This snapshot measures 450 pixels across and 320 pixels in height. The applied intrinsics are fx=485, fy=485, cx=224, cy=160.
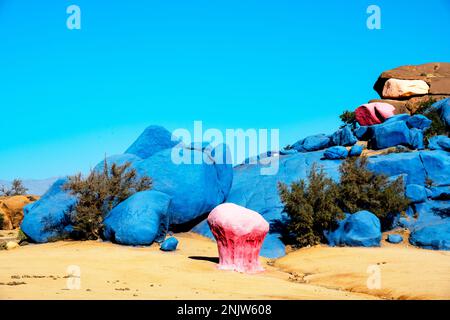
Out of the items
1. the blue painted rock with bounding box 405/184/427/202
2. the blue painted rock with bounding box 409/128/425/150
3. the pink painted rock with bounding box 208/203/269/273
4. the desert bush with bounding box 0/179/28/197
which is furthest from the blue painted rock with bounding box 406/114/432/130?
the desert bush with bounding box 0/179/28/197

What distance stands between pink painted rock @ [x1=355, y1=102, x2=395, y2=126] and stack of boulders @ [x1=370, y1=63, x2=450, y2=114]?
156cm

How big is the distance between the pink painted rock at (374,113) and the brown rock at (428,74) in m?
4.63

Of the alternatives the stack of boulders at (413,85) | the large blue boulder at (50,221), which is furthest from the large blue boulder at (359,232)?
the stack of boulders at (413,85)

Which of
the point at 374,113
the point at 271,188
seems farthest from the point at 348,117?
the point at 271,188

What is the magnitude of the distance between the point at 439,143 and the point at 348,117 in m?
10.4

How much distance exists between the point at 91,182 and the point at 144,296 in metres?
10.4

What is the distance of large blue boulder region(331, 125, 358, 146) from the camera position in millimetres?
25953

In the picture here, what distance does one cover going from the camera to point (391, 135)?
79.8ft

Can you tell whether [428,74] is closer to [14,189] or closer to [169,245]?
[169,245]

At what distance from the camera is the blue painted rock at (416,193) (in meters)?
19.1

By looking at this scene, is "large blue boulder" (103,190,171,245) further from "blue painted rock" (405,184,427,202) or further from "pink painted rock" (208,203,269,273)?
"blue painted rock" (405,184,427,202)

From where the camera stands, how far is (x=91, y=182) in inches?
669

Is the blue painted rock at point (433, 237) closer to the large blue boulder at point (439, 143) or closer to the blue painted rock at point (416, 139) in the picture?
the large blue boulder at point (439, 143)

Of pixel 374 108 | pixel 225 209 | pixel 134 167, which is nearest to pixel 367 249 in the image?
pixel 225 209
